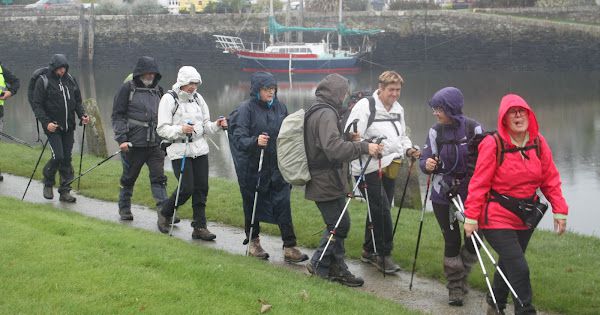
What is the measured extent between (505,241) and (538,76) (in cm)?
4500

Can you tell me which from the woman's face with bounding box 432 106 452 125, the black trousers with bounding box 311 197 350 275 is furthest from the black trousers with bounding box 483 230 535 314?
the black trousers with bounding box 311 197 350 275

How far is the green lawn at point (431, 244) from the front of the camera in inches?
310

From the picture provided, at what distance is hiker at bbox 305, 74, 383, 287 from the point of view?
25.5ft

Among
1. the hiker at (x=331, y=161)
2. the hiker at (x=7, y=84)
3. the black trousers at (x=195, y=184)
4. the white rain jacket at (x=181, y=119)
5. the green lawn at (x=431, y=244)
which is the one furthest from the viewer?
the hiker at (x=7, y=84)

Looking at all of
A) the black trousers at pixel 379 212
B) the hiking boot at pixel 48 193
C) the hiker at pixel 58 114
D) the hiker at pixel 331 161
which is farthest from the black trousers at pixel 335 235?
the hiking boot at pixel 48 193

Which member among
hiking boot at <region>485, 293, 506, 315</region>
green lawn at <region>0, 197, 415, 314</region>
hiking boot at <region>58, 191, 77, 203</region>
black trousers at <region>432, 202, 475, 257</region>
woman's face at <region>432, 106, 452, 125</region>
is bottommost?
hiking boot at <region>58, 191, 77, 203</region>

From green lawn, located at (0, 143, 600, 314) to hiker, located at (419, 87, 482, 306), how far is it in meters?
0.62

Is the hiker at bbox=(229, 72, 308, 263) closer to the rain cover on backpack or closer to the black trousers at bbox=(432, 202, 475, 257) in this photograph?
the rain cover on backpack

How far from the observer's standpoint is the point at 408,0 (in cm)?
6281

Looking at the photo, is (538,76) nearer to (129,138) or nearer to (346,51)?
→ (346,51)

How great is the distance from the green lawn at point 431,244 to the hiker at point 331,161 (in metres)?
1.00

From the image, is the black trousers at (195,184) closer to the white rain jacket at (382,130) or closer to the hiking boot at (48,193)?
the white rain jacket at (382,130)

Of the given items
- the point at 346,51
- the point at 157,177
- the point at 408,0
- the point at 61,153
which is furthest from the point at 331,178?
the point at 408,0

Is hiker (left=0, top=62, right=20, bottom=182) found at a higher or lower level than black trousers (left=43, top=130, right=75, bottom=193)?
higher
